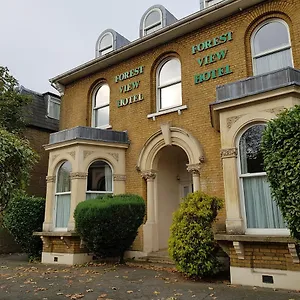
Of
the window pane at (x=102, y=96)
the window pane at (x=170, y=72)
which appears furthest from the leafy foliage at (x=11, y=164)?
the window pane at (x=102, y=96)

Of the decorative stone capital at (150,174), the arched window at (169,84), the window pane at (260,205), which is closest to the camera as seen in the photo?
the window pane at (260,205)

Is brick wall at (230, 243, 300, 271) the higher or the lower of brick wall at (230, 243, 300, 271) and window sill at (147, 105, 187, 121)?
the lower

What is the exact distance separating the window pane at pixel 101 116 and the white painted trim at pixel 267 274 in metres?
8.07

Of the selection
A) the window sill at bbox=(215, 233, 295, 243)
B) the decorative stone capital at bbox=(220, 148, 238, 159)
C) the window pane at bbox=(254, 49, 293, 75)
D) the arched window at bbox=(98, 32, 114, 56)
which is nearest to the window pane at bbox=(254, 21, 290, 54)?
the window pane at bbox=(254, 49, 293, 75)

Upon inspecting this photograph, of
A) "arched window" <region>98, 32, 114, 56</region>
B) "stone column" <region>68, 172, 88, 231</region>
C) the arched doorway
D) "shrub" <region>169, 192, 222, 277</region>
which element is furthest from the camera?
"arched window" <region>98, 32, 114, 56</region>

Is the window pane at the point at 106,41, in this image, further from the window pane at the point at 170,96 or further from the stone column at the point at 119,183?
the stone column at the point at 119,183

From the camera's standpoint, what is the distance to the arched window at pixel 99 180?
11.3m

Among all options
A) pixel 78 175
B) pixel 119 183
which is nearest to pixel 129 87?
pixel 119 183

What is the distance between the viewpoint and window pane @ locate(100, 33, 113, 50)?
14609 mm

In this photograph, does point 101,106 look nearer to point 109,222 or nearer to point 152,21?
point 152,21

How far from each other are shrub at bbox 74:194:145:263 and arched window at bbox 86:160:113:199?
1.73 metres

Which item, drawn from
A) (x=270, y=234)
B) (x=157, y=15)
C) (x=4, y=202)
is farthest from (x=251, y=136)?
(x=157, y=15)

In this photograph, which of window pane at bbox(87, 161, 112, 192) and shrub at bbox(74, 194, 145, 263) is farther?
window pane at bbox(87, 161, 112, 192)

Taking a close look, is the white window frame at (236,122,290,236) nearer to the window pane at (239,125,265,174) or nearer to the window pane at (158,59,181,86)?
the window pane at (239,125,265,174)
